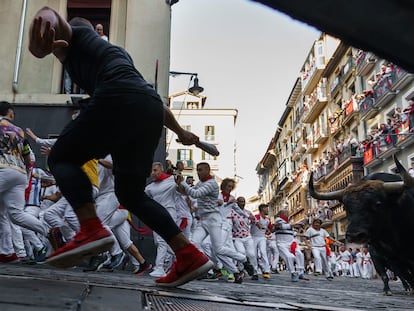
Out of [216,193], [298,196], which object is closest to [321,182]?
[298,196]

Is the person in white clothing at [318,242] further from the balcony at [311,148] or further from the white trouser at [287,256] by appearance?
the balcony at [311,148]

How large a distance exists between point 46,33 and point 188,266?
5.89 feet

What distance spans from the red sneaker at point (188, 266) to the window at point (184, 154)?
175ft

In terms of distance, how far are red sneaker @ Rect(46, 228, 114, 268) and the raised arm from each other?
1.19 meters

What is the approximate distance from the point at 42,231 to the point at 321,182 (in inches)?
1703

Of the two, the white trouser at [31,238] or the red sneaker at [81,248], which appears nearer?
the red sneaker at [81,248]

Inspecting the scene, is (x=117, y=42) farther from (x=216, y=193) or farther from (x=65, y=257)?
(x=65, y=257)

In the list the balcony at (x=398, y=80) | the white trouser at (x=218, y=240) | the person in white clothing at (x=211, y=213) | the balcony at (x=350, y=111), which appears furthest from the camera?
the balcony at (x=350, y=111)

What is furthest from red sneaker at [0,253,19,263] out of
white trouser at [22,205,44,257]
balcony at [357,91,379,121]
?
balcony at [357,91,379,121]

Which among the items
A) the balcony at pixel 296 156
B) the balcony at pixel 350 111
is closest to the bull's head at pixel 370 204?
the balcony at pixel 350 111

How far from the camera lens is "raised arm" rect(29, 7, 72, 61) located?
2885 mm

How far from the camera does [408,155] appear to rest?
30047 mm

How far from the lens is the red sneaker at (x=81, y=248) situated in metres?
2.98

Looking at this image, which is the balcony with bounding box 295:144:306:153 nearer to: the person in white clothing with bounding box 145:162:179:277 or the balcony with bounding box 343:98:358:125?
the balcony with bounding box 343:98:358:125
